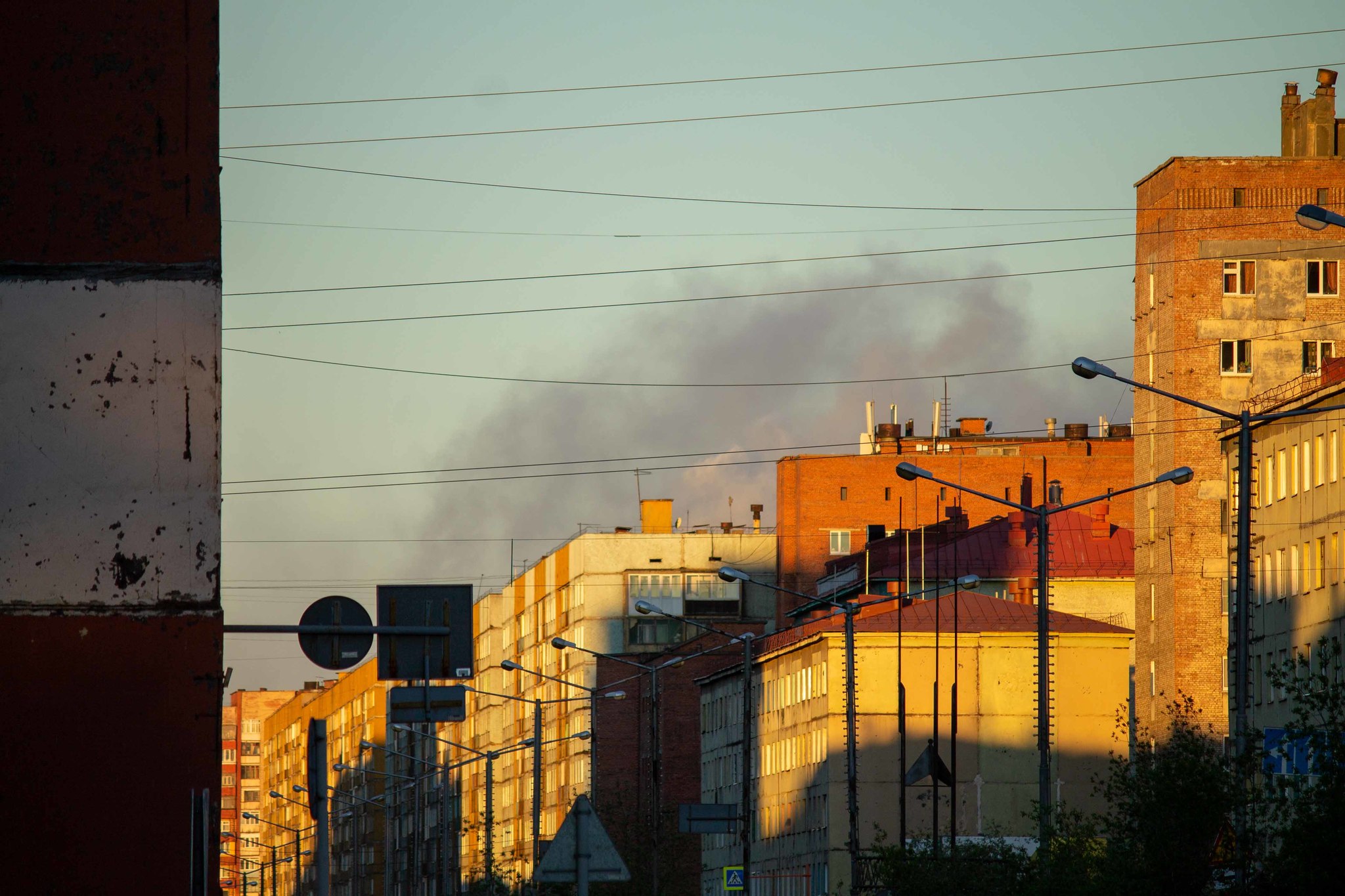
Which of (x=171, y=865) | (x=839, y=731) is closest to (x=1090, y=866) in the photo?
(x=171, y=865)

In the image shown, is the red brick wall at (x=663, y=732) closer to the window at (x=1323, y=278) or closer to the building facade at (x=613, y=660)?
the building facade at (x=613, y=660)

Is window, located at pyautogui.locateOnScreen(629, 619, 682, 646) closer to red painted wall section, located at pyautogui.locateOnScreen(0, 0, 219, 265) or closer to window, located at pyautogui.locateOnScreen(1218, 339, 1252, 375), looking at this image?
window, located at pyautogui.locateOnScreen(1218, 339, 1252, 375)

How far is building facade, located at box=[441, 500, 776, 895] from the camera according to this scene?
114688 millimetres

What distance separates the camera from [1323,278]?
87.2m

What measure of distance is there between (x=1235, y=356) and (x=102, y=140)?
261 feet

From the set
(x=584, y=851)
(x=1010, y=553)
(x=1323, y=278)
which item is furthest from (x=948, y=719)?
(x=584, y=851)

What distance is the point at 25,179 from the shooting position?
11.6m

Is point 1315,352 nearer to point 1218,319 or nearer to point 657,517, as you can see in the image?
point 1218,319

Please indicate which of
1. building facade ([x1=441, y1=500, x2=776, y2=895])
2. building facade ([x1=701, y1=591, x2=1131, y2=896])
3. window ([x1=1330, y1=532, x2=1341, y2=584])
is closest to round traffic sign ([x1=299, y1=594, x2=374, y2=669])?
window ([x1=1330, y1=532, x2=1341, y2=584])

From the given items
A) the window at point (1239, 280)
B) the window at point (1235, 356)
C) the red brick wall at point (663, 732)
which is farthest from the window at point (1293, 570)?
the red brick wall at point (663, 732)

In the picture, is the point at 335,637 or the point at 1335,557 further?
the point at 1335,557

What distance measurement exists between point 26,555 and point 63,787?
45.7 inches

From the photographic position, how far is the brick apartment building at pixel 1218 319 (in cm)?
Result: 8631

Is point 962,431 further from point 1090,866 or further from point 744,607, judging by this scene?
point 1090,866
